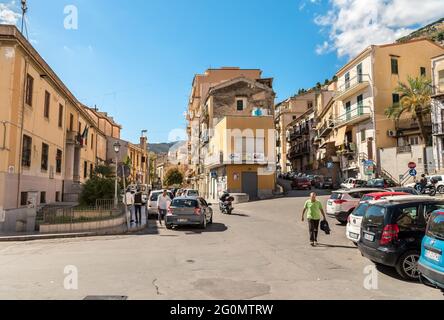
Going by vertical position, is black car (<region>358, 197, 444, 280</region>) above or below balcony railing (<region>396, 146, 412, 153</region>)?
below

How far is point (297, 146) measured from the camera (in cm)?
6888

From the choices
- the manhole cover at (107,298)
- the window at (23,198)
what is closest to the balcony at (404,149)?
the window at (23,198)

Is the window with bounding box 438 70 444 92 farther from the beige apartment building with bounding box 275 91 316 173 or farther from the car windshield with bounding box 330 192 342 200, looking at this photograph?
the beige apartment building with bounding box 275 91 316 173

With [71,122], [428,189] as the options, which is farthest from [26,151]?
[428,189]

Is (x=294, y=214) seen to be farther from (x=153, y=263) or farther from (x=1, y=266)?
(x=1, y=266)

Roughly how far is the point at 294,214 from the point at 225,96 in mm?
25726

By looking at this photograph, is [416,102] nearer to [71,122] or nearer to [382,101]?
[382,101]

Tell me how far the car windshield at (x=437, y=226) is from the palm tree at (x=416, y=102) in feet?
102

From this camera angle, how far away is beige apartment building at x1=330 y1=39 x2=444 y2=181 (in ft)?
122

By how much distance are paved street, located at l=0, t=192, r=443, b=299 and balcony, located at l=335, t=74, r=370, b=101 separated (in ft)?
95.5

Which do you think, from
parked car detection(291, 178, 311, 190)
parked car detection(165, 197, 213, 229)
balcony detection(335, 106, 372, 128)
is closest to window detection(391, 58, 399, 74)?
balcony detection(335, 106, 372, 128)

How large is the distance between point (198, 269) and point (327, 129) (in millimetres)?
44405
